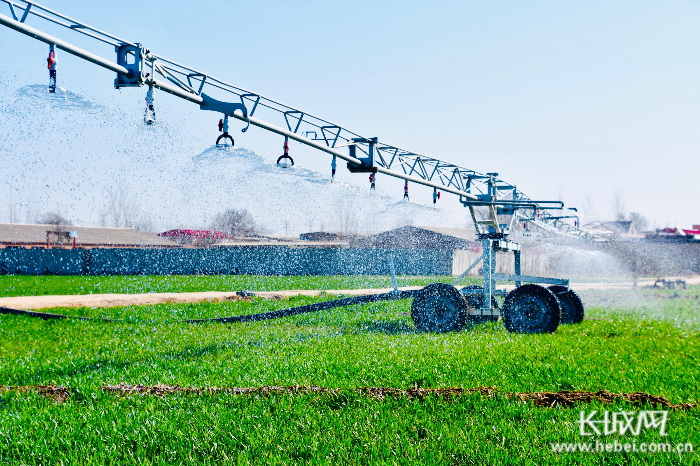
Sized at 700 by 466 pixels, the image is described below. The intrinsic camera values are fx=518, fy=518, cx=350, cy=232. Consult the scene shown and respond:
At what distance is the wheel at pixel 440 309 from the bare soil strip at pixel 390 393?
5592mm

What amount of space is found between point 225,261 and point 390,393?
37422 mm

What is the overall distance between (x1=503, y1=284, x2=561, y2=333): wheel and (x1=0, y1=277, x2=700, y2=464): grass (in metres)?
0.42

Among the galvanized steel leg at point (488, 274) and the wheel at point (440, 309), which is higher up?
the galvanized steel leg at point (488, 274)

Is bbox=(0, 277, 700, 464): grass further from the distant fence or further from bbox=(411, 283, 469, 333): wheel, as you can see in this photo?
the distant fence

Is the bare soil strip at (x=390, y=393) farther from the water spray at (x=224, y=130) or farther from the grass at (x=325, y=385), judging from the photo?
the water spray at (x=224, y=130)

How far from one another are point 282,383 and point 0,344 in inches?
286

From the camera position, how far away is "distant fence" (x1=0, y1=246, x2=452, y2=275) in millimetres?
39156

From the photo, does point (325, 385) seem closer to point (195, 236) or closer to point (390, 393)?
point (390, 393)

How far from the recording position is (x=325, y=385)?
611 centimetres

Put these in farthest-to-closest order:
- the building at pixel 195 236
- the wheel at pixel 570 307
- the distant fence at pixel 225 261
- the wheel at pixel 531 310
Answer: the building at pixel 195 236 → the distant fence at pixel 225 261 → the wheel at pixel 570 307 → the wheel at pixel 531 310

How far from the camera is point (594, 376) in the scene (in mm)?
6625

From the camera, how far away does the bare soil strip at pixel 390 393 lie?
5379 millimetres

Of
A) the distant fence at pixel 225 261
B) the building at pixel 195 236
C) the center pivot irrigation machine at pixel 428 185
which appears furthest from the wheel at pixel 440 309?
the building at pixel 195 236

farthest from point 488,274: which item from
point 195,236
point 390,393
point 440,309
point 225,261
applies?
point 195,236
